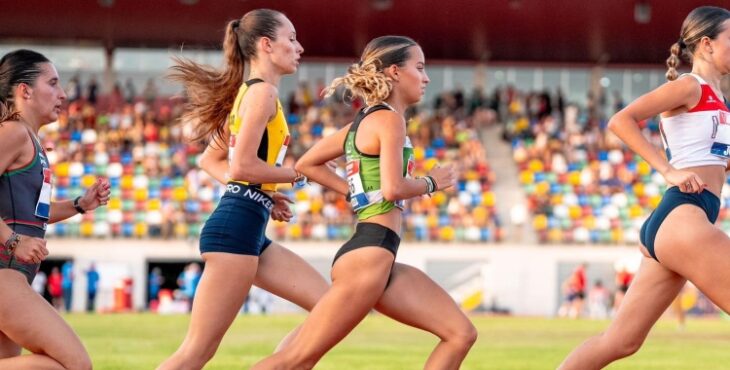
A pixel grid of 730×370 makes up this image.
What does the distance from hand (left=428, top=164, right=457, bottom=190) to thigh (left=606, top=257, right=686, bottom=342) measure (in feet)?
4.07

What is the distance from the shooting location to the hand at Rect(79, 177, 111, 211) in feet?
25.0

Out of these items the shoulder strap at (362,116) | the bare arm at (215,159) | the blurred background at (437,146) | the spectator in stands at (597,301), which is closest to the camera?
the shoulder strap at (362,116)

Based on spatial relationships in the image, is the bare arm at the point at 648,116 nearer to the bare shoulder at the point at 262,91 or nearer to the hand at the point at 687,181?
the hand at the point at 687,181

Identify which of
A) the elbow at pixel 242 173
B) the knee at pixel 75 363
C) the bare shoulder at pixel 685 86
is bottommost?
the knee at pixel 75 363

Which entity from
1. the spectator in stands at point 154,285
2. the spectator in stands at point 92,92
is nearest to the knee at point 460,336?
the spectator in stands at point 154,285

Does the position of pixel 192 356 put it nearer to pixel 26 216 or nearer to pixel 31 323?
pixel 31 323

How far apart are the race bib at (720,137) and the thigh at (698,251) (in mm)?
437

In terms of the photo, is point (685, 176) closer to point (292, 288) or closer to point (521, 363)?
point (292, 288)

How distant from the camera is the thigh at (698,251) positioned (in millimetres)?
6695

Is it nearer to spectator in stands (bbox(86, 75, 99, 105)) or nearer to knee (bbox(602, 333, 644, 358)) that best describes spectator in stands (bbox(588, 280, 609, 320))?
spectator in stands (bbox(86, 75, 99, 105))

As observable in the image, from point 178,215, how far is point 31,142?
27704mm

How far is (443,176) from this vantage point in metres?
6.92

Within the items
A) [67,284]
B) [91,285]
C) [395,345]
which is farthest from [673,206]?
[67,284]

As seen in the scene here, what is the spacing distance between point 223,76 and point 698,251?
307 cm
